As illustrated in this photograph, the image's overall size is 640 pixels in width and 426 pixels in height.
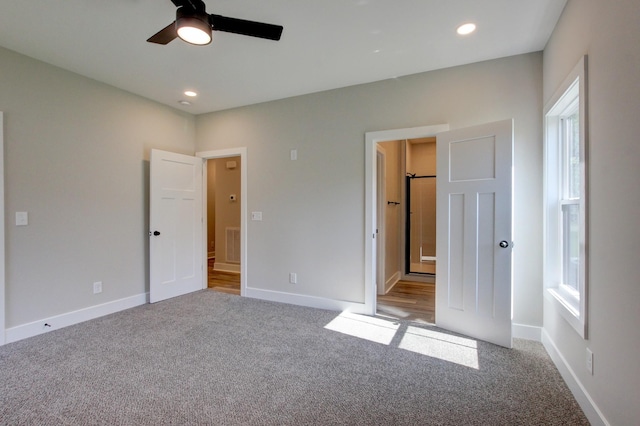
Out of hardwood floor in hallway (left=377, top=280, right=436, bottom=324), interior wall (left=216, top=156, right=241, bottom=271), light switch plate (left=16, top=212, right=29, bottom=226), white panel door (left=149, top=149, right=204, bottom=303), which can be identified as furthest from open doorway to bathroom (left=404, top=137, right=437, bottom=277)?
light switch plate (left=16, top=212, right=29, bottom=226)

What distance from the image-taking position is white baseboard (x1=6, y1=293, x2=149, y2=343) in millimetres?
2848

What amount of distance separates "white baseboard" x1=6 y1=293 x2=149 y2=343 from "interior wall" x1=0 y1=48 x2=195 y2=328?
0.05 m

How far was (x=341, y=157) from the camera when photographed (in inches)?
146

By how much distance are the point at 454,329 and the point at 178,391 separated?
2.48 m

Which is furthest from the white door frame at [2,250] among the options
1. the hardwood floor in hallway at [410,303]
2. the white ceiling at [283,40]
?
the hardwood floor in hallway at [410,303]

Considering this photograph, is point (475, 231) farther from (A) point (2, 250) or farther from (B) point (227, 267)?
(B) point (227, 267)

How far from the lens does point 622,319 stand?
144cm

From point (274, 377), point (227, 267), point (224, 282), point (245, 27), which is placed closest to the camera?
point (245, 27)

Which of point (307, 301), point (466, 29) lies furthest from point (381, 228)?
point (466, 29)

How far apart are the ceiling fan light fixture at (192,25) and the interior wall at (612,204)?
84.2 inches

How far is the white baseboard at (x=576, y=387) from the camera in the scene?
1.67 meters

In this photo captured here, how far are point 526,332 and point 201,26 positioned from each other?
12.0 feet

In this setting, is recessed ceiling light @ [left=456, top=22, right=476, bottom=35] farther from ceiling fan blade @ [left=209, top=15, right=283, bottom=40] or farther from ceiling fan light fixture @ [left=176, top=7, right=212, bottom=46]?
ceiling fan light fixture @ [left=176, top=7, right=212, bottom=46]

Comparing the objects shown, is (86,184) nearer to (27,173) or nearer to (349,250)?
(27,173)
